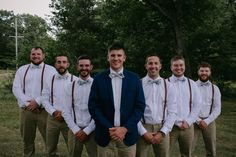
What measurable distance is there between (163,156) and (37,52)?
9.96 ft

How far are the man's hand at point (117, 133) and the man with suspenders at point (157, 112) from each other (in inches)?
30.4

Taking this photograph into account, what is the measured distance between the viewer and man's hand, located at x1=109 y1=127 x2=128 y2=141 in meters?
4.89

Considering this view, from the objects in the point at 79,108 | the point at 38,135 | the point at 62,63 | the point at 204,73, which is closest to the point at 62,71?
the point at 62,63

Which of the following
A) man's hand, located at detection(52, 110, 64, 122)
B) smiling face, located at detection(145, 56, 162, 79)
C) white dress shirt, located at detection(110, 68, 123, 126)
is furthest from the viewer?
man's hand, located at detection(52, 110, 64, 122)

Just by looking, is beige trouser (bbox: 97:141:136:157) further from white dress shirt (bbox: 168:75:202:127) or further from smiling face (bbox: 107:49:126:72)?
white dress shirt (bbox: 168:75:202:127)

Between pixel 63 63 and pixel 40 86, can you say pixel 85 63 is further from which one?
pixel 40 86

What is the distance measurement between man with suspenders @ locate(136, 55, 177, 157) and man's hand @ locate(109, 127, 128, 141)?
77 cm

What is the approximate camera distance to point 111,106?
16.3 ft

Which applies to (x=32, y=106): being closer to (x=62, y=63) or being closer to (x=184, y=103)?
(x=62, y=63)

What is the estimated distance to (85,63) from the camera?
6.04 m

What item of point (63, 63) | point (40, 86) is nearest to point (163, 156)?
point (63, 63)

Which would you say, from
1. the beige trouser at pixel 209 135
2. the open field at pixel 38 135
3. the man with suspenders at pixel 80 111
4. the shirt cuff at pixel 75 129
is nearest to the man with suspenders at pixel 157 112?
the man with suspenders at pixel 80 111

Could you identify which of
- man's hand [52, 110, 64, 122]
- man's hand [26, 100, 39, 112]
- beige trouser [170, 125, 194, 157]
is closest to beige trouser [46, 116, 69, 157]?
man's hand [52, 110, 64, 122]

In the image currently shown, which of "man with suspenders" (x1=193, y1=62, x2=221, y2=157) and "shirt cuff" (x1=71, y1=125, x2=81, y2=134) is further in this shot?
"man with suspenders" (x1=193, y1=62, x2=221, y2=157)
